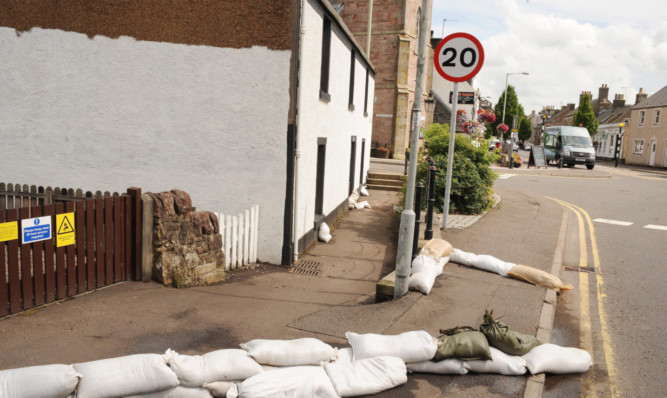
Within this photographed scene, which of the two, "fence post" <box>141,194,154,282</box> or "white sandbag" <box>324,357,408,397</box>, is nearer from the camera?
"white sandbag" <box>324,357,408,397</box>

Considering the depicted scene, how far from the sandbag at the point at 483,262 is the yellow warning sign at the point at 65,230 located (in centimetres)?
593

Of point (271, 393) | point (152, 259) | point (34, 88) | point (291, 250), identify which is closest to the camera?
point (271, 393)

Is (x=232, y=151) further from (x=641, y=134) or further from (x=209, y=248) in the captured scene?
(x=641, y=134)

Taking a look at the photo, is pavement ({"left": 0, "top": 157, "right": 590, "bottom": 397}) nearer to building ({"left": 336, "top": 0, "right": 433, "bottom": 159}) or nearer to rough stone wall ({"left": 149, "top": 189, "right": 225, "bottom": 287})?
rough stone wall ({"left": 149, "top": 189, "right": 225, "bottom": 287})

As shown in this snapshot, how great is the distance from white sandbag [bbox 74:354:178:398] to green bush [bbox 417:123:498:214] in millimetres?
10202

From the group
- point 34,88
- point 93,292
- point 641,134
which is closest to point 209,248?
point 93,292

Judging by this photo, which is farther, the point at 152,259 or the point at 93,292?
the point at 152,259

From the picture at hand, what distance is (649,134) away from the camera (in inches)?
1994

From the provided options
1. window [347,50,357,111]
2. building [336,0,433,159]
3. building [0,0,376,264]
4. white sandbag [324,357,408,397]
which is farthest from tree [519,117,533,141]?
white sandbag [324,357,408,397]

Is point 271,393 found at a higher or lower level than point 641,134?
lower

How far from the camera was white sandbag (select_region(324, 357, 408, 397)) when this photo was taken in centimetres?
408

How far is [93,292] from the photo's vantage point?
257 inches

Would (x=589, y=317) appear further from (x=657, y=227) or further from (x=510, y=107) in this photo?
(x=510, y=107)

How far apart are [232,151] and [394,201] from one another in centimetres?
924
